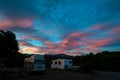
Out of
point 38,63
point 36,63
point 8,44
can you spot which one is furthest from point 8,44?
point 38,63

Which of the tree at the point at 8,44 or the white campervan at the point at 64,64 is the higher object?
the tree at the point at 8,44

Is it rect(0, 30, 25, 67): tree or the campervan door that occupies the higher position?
rect(0, 30, 25, 67): tree

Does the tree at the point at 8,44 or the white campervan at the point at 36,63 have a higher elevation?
the tree at the point at 8,44

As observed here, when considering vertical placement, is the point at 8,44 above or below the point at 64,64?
above

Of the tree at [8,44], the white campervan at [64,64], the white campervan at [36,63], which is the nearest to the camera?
the tree at [8,44]

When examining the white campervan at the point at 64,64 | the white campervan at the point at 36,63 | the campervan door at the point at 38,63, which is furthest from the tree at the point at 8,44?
the white campervan at the point at 64,64

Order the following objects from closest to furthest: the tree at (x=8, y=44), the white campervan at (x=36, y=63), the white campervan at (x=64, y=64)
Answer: the tree at (x=8, y=44) → the white campervan at (x=36, y=63) → the white campervan at (x=64, y=64)

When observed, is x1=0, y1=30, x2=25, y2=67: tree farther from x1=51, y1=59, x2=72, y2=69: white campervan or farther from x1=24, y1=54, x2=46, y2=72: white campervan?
x1=51, y1=59, x2=72, y2=69: white campervan

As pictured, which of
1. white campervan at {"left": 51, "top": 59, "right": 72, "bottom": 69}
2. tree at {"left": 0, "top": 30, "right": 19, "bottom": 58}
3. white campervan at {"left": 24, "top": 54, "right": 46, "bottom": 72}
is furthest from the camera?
white campervan at {"left": 51, "top": 59, "right": 72, "bottom": 69}

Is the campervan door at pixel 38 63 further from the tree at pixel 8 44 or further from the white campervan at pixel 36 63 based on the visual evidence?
the tree at pixel 8 44

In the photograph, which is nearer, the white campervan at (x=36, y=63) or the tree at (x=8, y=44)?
the tree at (x=8, y=44)

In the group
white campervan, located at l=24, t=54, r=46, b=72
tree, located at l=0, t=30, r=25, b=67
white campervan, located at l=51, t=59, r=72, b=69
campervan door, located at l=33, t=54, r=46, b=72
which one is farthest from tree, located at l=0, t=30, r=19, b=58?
white campervan, located at l=51, t=59, r=72, b=69

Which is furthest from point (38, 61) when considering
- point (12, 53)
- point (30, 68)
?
point (12, 53)

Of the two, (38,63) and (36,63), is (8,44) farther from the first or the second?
(38,63)
